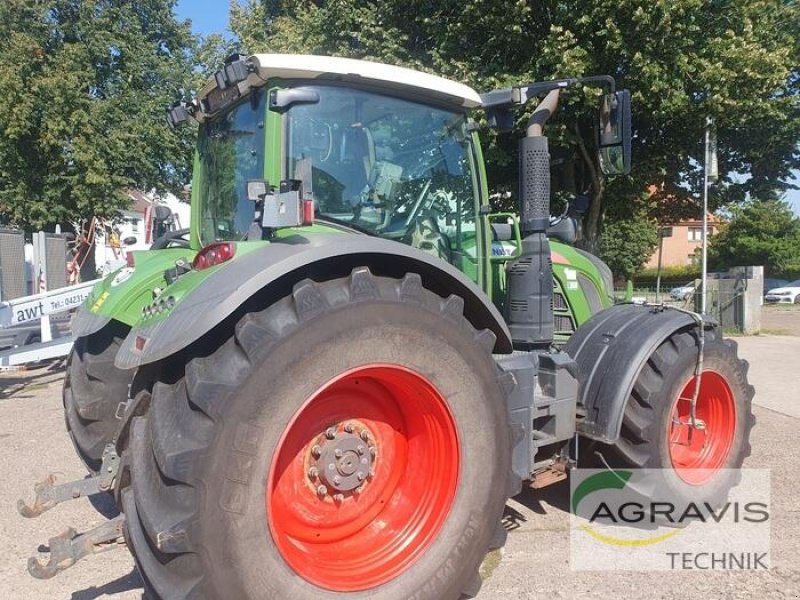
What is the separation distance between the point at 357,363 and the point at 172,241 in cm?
300

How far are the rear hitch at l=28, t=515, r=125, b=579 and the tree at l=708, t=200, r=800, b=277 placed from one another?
125ft

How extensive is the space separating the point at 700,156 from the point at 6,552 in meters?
14.1

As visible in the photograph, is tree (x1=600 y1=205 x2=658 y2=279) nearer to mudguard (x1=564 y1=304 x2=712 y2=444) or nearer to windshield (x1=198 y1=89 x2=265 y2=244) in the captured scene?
mudguard (x1=564 y1=304 x2=712 y2=444)

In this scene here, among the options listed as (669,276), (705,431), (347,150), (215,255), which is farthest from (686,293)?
(669,276)

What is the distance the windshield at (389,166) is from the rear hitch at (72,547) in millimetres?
1526

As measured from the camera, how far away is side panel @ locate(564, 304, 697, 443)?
10.6 feet

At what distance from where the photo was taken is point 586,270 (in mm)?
4172

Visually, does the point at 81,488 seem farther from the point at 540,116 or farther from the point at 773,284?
the point at 773,284

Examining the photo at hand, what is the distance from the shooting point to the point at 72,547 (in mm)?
2168

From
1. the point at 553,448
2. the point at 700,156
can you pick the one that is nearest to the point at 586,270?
the point at 553,448

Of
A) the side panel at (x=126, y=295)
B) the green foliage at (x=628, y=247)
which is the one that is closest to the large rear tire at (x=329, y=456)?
the side panel at (x=126, y=295)

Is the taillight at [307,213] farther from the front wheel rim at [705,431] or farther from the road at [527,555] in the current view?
the front wheel rim at [705,431]

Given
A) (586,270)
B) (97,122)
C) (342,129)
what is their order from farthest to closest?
(97,122)
(586,270)
(342,129)

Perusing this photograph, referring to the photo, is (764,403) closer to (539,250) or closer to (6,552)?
(539,250)
